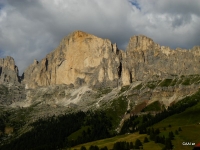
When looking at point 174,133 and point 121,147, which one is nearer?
point 121,147

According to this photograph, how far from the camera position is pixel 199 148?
8538cm

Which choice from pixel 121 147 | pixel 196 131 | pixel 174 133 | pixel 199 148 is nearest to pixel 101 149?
pixel 121 147

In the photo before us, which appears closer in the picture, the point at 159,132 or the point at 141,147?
the point at 141,147

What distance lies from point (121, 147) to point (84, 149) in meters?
25.5

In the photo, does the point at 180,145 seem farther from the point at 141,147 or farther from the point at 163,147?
the point at 141,147

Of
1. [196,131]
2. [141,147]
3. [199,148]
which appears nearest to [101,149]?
[141,147]

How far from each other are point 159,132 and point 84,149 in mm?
42681

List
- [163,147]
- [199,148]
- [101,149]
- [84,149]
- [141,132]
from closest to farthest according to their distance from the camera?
[199,148], [163,147], [101,149], [84,149], [141,132]

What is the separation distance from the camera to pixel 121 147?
138 metres

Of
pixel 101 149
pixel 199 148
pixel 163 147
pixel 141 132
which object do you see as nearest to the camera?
pixel 199 148

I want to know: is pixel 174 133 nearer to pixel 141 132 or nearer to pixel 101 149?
pixel 141 132

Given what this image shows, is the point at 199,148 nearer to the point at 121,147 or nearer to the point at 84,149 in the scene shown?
the point at 121,147

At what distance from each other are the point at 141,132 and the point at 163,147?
44.4 meters

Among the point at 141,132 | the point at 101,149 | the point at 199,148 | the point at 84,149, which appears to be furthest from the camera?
the point at 141,132
